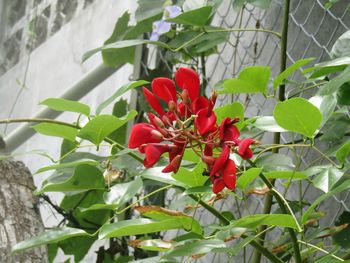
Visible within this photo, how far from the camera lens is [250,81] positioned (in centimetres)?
91

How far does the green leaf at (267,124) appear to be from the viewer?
0.83 meters

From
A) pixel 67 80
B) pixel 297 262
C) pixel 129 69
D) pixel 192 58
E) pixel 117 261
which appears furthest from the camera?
pixel 67 80

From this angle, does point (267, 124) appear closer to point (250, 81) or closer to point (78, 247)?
point (250, 81)

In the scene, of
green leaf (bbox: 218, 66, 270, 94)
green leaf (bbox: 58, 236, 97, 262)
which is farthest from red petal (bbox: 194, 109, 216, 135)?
green leaf (bbox: 58, 236, 97, 262)

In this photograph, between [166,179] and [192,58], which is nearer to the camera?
[166,179]

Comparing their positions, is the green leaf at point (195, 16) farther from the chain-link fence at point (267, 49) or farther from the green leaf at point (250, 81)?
the green leaf at point (250, 81)

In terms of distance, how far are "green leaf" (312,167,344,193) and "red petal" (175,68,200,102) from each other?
19 cm

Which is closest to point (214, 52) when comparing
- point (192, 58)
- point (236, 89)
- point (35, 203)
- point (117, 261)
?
point (192, 58)

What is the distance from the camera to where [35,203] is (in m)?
1.22

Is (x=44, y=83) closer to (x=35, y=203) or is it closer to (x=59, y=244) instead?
(x=59, y=244)

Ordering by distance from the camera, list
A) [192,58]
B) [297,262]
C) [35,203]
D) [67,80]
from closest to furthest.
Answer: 1. [297,262]
2. [35,203]
3. [192,58]
4. [67,80]

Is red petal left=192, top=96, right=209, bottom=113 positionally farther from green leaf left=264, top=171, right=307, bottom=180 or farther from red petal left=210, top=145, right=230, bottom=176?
green leaf left=264, top=171, right=307, bottom=180

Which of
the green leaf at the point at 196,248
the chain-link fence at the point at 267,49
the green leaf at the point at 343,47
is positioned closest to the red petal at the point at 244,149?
the green leaf at the point at 196,248

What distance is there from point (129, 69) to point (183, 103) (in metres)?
1.58
